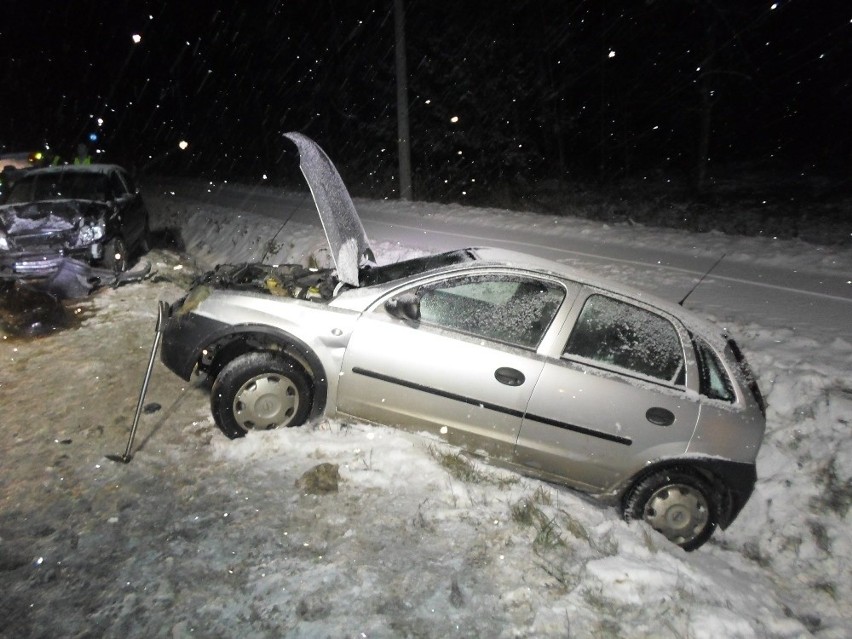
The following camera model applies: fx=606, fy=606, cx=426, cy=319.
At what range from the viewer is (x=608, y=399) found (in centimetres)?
388

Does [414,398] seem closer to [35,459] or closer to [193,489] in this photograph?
[193,489]

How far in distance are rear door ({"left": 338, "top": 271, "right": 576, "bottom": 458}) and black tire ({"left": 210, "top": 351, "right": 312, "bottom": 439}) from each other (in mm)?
336

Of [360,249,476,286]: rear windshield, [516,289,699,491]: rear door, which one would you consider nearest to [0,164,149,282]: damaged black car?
[360,249,476,286]: rear windshield

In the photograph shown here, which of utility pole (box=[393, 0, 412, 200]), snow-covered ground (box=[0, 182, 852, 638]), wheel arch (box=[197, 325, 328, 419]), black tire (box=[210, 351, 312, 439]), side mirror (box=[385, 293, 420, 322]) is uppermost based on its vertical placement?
utility pole (box=[393, 0, 412, 200])

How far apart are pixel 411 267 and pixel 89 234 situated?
239 inches

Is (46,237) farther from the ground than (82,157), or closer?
closer

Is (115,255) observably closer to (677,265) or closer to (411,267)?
(411,267)

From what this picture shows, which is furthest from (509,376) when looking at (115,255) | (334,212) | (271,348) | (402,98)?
(402,98)

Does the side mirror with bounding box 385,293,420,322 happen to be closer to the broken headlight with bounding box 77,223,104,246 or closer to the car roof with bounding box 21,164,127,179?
the broken headlight with bounding box 77,223,104,246

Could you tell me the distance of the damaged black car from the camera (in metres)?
8.23

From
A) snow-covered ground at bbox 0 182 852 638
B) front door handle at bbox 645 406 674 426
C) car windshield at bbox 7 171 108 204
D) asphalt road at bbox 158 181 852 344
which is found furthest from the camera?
car windshield at bbox 7 171 108 204

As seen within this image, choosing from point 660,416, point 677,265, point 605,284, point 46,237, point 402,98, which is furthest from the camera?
point 402,98

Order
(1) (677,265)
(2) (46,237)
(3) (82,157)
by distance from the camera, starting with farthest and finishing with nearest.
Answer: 1. (3) (82,157)
2. (1) (677,265)
3. (2) (46,237)

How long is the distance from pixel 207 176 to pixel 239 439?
102ft
